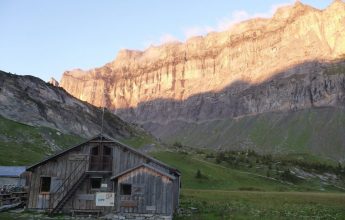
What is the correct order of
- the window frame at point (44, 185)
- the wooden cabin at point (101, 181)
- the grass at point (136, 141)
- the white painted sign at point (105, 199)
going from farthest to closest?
the grass at point (136, 141) → the window frame at point (44, 185) → the white painted sign at point (105, 199) → the wooden cabin at point (101, 181)

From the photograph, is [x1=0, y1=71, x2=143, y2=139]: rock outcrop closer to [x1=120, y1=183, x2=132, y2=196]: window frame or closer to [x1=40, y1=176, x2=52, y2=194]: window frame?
[x1=40, y1=176, x2=52, y2=194]: window frame

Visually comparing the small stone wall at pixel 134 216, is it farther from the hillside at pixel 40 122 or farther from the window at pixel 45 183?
the hillside at pixel 40 122

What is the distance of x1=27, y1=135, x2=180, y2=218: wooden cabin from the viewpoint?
45688 mm

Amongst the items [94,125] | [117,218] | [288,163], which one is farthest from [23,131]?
Result: [288,163]

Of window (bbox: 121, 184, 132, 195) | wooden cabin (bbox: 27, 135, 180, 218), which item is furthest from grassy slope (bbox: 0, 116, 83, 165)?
window (bbox: 121, 184, 132, 195)

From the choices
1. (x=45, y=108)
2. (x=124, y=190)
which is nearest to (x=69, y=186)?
(x=124, y=190)

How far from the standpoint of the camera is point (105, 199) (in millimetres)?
47031

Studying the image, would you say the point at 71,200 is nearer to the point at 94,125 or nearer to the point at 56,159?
the point at 56,159

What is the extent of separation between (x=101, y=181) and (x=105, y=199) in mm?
Answer: 3042

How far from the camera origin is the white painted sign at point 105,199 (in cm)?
4681

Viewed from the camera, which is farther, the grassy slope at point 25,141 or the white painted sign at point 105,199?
the grassy slope at point 25,141

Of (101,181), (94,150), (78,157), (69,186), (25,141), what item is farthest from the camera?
(25,141)

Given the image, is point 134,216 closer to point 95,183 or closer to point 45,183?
point 95,183

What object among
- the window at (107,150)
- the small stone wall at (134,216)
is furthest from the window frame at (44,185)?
the small stone wall at (134,216)
